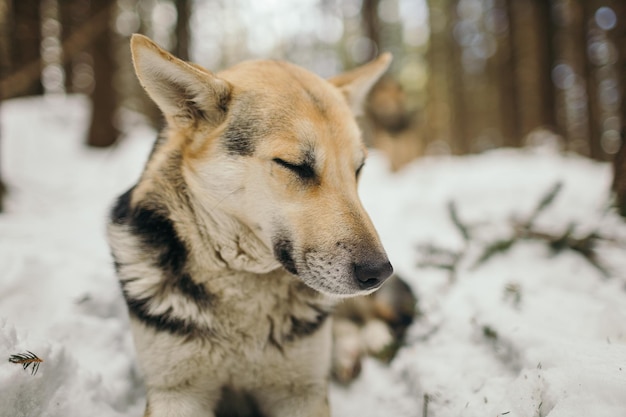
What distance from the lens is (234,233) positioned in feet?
6.64

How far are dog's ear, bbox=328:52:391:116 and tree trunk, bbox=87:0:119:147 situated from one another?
254 inches

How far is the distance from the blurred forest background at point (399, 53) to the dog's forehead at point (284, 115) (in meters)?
2.26

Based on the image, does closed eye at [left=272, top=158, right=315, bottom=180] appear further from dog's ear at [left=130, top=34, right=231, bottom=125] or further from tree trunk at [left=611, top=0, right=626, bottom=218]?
tree trunk at [left=611, top=0, right=626, bottom=218]

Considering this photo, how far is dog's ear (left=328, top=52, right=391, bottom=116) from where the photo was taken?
2630mm

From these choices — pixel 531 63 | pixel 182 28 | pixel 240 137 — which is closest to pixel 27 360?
pixel 240 137

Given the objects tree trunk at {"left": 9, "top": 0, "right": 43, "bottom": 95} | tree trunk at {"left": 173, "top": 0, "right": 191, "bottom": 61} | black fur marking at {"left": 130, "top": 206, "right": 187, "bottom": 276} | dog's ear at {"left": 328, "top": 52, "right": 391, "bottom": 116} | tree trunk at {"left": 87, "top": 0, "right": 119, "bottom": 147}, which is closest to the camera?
black fur marking at {"left": 130, "top": 206, "right": 187, "bottom": 276}

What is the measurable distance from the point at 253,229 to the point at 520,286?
1876 millimetres

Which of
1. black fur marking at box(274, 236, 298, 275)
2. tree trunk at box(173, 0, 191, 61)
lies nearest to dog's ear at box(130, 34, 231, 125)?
black fur marking at box(274, 236, 298, 275)

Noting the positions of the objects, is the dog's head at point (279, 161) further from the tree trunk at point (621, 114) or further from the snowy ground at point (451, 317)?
the tree trunk at point (621, 114)

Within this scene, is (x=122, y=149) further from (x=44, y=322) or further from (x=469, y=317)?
(x=469, y=317)

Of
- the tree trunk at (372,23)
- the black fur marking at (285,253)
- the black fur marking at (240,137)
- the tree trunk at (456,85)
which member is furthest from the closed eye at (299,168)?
the tree trunk at (456,85)

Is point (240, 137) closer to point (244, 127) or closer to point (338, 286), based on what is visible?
point (244, 127)

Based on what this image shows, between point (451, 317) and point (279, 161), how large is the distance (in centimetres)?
163

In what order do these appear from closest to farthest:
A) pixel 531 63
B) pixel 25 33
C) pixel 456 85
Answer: pixel 25 33
pixel 531 63
pixel 456 85
